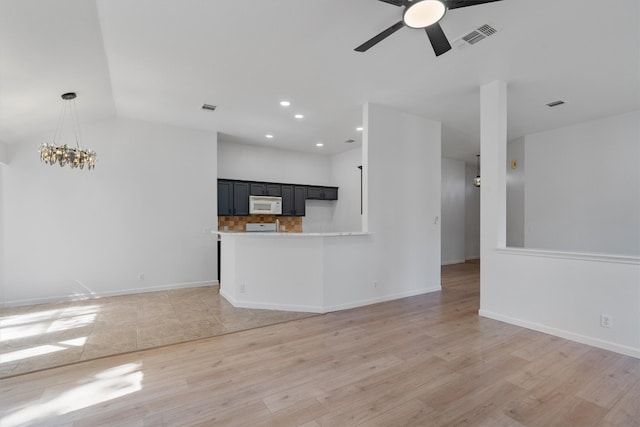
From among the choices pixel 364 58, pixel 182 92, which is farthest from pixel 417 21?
pixel 182 92

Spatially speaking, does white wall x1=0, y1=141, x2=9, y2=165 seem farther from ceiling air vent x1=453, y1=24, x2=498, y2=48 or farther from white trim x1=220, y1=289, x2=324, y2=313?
ceiling air vent x1=453, y1=24, x2=498, y2=48

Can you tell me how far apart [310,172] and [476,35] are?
5514mm

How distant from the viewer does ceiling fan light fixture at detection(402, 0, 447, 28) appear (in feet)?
6.84

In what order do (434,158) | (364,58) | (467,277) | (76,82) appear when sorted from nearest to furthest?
(364,58)
(76,82)
(434,158)
(467,277)

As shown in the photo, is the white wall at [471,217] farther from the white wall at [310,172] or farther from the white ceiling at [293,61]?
the white ceiling at [293,61]

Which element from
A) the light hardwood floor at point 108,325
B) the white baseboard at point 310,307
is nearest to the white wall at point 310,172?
the white baseboard at point 310,307

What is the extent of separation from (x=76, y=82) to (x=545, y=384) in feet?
19.0

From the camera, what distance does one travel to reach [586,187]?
18.0ft

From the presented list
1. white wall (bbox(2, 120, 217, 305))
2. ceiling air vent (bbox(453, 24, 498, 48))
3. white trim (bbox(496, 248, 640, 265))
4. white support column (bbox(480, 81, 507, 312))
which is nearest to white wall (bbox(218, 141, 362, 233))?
white wall (bbox(2, 120, 217, 305))

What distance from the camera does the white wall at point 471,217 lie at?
29.9ft

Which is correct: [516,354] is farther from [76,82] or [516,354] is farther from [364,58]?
[76,82]

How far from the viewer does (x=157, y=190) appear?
5.57 metres

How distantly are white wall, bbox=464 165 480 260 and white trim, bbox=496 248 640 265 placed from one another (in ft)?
Answer: 18.4

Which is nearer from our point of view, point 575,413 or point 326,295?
point 575,413
